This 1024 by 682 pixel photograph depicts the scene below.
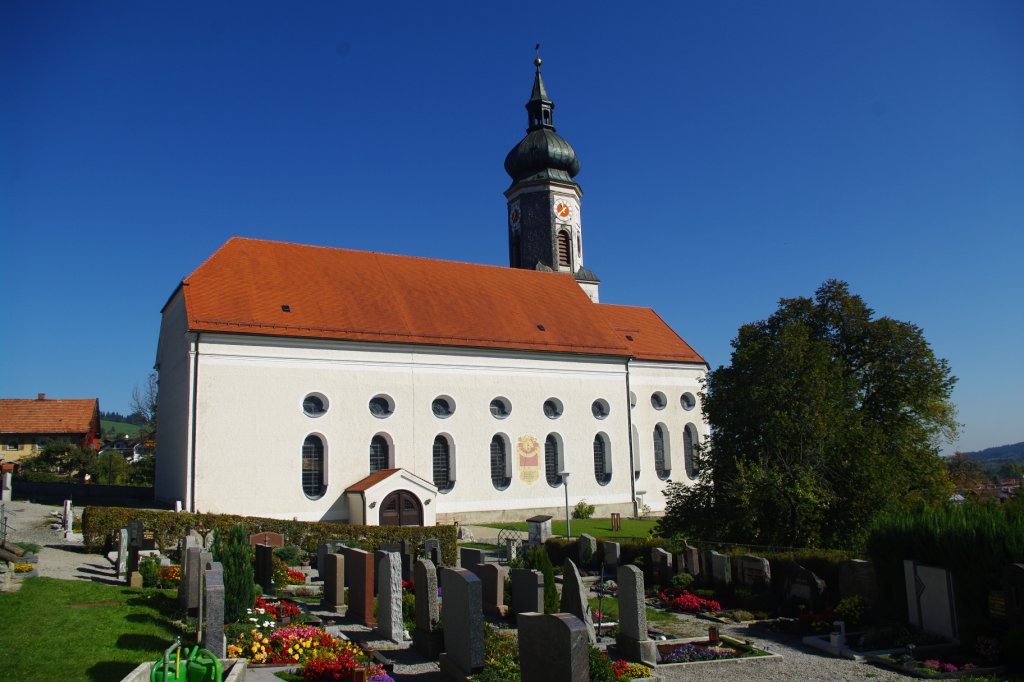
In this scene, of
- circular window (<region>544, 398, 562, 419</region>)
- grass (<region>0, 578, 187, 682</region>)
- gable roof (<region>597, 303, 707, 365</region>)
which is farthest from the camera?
gable roof (<region>597, 303, 707, 365</region>)

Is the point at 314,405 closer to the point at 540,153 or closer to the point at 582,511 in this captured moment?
the point at 582,511

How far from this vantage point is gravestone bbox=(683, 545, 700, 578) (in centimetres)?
1677

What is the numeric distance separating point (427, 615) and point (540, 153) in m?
33.1

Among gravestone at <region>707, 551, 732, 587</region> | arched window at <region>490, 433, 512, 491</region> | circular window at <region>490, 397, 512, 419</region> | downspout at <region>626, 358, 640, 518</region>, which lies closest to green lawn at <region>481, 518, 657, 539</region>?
downspout at <region>626, 358, 640, 518</region>

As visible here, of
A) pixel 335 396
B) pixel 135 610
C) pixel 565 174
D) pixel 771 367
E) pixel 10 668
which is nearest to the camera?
pixel 10 668

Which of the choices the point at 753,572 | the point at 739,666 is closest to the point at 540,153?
the point at 753,572

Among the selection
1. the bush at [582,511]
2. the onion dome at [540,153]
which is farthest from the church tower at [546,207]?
the bush at [582,511]

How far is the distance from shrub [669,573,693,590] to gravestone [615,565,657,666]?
16.7ft

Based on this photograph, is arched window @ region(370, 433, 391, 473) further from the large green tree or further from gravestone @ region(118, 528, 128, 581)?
gravestone @ region(118, 528, 128, 581)

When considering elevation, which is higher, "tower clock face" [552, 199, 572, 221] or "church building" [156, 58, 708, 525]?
"tower clock face" [552, 199, 572, 221]

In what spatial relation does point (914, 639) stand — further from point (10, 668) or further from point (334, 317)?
point (334, 317)

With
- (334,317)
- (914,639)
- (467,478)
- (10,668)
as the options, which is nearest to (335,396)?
(334,317)

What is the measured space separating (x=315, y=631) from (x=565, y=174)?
3371cm

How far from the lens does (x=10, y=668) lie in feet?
28.1
